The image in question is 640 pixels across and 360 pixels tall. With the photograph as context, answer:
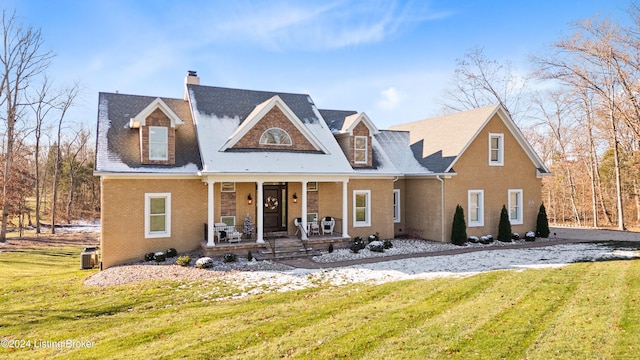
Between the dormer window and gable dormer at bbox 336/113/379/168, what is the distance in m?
3.46

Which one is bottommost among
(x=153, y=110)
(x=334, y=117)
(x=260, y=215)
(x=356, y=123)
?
(x=260, y=215)

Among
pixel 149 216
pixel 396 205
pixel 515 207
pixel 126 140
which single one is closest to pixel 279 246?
pixel 149 216

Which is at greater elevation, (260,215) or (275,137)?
(275,137)

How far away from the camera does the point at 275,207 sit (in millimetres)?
18922

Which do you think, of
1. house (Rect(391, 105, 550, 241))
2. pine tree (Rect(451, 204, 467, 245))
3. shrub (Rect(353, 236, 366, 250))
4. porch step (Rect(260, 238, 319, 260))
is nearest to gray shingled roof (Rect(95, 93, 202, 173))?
porch step (Rect(260, 238, 319, 260))

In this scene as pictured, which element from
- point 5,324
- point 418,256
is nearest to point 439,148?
point 418,256

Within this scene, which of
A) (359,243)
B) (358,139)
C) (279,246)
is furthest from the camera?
(358,139)

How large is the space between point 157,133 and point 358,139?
10002mm

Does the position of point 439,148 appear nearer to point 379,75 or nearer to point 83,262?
point 379,75

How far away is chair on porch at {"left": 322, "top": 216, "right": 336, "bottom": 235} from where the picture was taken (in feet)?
63.3

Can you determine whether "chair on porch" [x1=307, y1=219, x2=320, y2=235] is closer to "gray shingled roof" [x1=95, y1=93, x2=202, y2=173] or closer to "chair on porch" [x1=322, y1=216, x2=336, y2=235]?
"chair on porch" [x1=322, y1=216, x2=336, y2=235]

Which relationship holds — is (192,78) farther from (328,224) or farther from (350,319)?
(350,319)

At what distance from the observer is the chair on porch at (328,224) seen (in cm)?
1928

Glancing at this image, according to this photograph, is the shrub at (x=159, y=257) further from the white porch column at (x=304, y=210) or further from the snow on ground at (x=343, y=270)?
the white porch column at (x=304, y=210)
